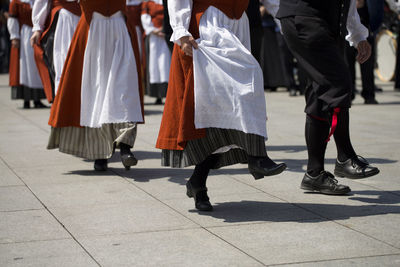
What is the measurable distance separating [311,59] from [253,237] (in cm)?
147

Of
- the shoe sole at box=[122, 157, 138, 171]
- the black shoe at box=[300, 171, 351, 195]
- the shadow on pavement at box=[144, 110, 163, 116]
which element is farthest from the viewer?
the shadow on pavement at box=[144, 110, 163, 116]

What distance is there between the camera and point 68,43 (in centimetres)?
737

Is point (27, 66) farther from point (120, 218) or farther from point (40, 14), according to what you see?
point (120, 218)

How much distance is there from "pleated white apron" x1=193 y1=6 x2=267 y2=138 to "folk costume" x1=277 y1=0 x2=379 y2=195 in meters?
0.60

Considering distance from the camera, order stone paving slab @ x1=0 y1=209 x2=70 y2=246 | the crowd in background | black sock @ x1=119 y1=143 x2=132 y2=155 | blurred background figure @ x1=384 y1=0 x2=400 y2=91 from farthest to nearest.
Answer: blurred background figure @ x1=384 y1=0 x2=400 y2=91, the crowd in background, black sock @ x1=119 y1=143 x2=132 y2=155, stone paving slab @ x1=0 y1=209 x2=70 y2=246

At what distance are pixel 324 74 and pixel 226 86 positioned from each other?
79 cm

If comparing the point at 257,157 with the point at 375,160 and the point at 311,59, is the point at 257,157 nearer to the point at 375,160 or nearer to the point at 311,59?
the point at 311,59

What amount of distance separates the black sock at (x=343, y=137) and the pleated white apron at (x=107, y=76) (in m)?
1.83

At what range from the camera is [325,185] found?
18.0 ft

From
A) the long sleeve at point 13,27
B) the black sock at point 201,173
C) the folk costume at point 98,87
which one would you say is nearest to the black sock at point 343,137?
the black sock at point 201,173

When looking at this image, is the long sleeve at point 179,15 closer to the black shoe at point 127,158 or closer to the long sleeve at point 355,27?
the long sleeve at point 355,27

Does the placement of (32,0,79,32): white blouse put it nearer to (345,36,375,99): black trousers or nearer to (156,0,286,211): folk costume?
(156,0,286,211): folk costume

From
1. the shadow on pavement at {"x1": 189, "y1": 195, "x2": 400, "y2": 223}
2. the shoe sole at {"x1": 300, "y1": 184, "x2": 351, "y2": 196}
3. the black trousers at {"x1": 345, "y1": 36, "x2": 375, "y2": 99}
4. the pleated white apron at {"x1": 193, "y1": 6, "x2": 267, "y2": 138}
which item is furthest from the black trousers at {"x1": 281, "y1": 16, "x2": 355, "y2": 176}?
the black trousers at {"x1": 345, "y1": 36, "x2": 375, "y2": 99}

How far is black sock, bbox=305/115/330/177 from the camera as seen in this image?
18.1 feet
